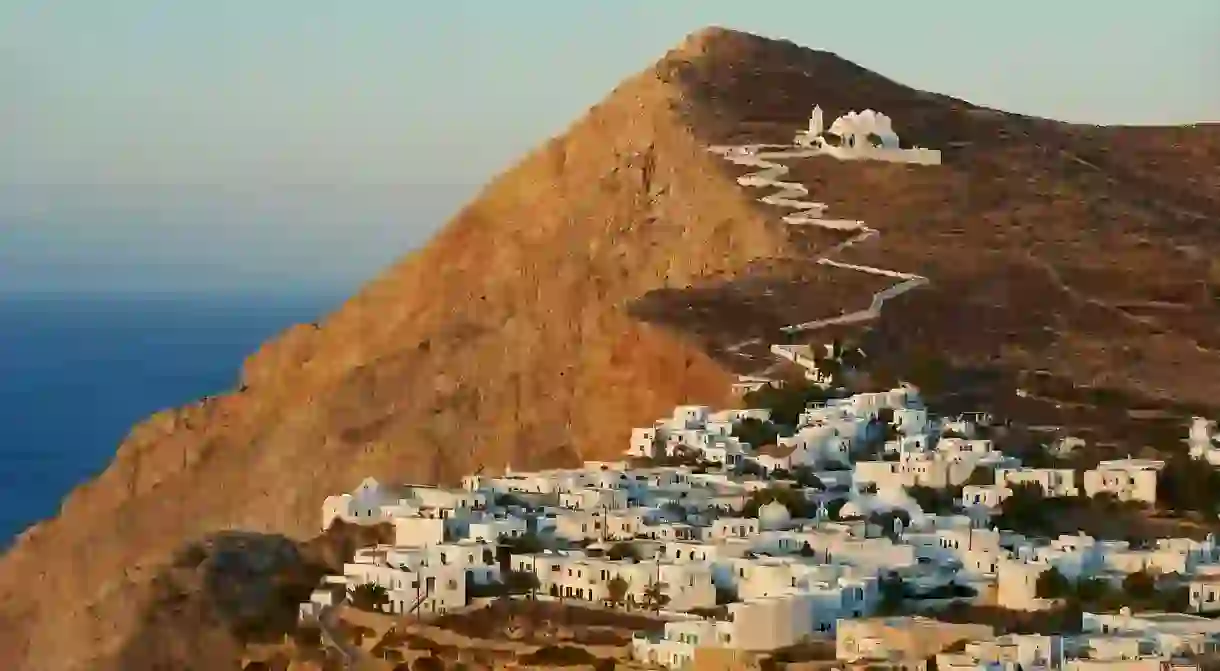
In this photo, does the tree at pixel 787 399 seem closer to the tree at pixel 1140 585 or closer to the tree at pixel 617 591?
the tree at pixel 1140 585

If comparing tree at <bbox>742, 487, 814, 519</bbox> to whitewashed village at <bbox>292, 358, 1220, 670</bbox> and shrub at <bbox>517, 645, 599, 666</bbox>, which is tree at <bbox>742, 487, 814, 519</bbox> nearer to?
whitewashed village at <bbox>292, 358, 1220, 670</bbox>

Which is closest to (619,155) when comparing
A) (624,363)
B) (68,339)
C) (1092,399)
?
(624,363)

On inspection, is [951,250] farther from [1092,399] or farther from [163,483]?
[163,483]

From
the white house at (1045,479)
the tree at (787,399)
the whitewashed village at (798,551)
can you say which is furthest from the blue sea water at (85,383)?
the white house at (1045,479)

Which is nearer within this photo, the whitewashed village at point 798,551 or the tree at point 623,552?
the whitewashed village at point 798,551

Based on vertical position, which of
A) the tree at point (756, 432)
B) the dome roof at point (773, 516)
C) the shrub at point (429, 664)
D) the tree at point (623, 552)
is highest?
the tree at point (756, 432)

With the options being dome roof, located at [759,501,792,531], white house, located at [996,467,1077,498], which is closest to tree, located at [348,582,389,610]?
dome roof, located at [759,501,792,531]
